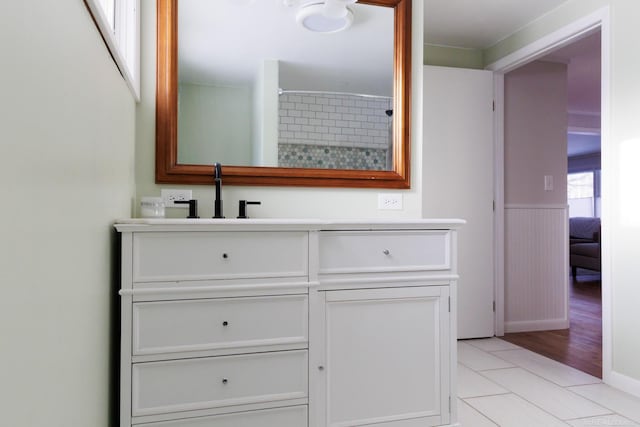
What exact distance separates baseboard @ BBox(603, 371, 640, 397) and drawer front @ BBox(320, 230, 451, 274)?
1428mm

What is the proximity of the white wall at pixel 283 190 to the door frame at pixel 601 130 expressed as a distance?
46.3 inches

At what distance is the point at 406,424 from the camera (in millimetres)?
1620

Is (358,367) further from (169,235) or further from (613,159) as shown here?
(613,159)

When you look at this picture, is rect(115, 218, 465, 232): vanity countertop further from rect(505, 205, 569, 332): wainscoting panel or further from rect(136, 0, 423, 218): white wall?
rect(505, 205, 569, 332): wainscoting panel

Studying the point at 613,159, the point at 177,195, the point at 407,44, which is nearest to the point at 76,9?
the point at 177,195

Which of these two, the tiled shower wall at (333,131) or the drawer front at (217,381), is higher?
the tiled shower wall at (333,131)

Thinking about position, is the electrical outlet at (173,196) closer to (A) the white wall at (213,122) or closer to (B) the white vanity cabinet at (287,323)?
(A) the white wall at (213,122)

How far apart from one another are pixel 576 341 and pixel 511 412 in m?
1.57

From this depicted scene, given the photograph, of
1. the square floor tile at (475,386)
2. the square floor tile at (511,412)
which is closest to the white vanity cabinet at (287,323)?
the square floor tile at (511,412)

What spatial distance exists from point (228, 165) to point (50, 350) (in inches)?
48.9

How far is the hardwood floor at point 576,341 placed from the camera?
9.08ft

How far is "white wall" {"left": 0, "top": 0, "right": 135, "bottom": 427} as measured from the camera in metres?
0.61

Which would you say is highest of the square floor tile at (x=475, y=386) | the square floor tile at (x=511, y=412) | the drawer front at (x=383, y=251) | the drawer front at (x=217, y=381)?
the drawer front at (x=383, y=251)

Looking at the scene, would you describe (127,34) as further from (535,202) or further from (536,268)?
(536,268)
